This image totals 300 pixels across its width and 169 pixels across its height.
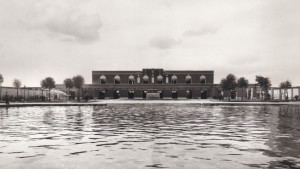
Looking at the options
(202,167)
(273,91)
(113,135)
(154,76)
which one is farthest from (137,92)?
(202,167)

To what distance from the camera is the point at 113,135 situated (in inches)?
583

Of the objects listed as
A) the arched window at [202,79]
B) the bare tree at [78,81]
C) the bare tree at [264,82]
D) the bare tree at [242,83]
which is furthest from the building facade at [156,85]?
the bare tree at [264,82]

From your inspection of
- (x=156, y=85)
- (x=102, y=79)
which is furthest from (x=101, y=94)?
(x=156, y=85)

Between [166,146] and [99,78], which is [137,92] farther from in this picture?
[166,146]

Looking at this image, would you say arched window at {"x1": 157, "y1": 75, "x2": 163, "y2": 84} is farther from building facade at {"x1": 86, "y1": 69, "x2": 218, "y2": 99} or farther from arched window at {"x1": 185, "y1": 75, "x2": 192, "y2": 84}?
arched window at {"x1": 185, "y1": 75, "x2": 192, "y2": 84}

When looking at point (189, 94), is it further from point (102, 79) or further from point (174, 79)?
point (102, 79)

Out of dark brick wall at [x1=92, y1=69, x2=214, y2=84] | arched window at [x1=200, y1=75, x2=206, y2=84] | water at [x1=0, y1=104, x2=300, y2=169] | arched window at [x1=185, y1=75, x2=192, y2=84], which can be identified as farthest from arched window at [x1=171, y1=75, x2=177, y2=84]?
water at [x1=0, y1=104, x2=300, y2=169]

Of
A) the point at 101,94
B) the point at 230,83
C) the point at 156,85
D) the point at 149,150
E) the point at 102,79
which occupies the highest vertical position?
the point at 102,79

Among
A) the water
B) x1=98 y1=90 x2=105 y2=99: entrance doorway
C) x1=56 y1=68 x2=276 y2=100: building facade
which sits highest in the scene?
x1=56 y1=68 x2=276 y2=100: building facade

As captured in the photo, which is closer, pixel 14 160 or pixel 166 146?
pixel 14 160

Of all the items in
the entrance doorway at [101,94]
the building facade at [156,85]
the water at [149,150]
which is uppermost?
the building facade at [156,85]

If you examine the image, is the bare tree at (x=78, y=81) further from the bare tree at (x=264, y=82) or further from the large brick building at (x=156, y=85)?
the bare tree at (x=264, y=82)

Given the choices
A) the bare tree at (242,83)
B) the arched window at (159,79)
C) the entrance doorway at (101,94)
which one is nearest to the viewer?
the bare tree at (242,83)

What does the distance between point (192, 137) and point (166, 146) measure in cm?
269
